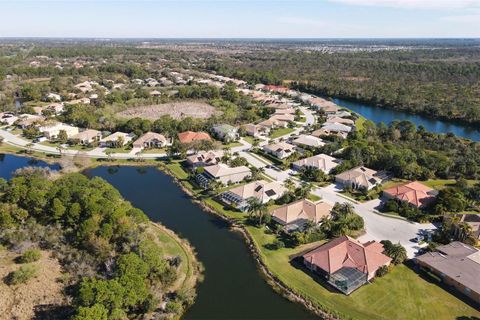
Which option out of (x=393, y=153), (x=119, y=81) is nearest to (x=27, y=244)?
(x=393, y=153)

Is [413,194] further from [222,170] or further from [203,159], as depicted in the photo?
[203,159]

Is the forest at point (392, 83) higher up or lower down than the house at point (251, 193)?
higher up

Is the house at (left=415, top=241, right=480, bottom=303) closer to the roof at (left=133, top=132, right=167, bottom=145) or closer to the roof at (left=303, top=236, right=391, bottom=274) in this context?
the roof at (left=303, top=236, right=391, bottom=274)

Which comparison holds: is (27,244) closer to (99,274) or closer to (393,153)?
(99,274)

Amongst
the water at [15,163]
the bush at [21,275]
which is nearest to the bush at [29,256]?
the bush at [21,275]

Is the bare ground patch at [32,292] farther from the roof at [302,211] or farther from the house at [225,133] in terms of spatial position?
the house at [225,133]

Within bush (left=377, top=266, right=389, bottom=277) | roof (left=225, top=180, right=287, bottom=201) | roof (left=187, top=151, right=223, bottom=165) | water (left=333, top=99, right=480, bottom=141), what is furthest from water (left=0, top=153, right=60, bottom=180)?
water (left=333, top=99, right=480, bottom=141)

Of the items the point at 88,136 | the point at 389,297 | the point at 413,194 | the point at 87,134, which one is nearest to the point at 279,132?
the point at 413,194
